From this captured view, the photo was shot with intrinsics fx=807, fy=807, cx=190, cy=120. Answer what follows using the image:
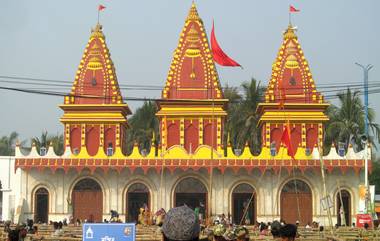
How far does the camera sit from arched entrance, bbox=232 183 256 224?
44.5 metres

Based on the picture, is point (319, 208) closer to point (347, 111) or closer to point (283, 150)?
point (283, 150)

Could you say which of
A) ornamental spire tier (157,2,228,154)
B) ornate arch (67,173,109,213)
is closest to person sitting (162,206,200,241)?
ornate arch (67,173,109,213)

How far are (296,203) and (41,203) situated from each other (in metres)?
14.1

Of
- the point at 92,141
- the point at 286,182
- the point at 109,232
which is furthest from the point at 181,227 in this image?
the point at 92,141

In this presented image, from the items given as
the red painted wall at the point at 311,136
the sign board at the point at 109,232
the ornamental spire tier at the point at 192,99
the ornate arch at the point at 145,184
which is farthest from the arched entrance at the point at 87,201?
the sign board at the point at 109,232

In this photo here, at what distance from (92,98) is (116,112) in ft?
5.43

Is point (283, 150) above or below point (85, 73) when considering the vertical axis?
below

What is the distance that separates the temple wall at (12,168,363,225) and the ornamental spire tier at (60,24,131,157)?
2630mm

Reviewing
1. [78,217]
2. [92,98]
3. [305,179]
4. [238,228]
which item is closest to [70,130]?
[92,98]

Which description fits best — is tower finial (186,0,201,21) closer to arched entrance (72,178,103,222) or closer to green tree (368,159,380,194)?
arched entrance (72,178,103,222)

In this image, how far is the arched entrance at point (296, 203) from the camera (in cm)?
4397

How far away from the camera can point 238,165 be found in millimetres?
43469

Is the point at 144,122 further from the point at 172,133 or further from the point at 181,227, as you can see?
the point at 181,227

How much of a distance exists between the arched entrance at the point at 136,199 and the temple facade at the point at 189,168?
6cm
